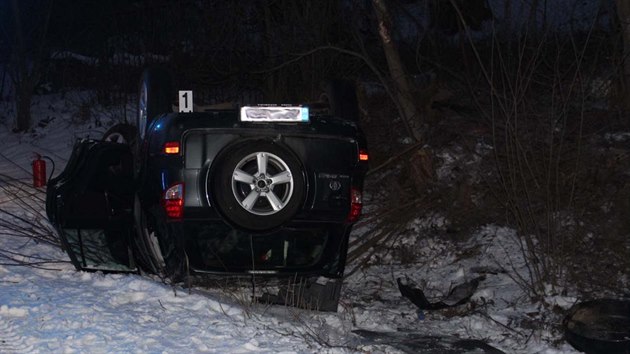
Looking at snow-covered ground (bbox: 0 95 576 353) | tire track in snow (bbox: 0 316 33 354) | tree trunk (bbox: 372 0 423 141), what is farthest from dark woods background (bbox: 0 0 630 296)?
tire track in snow (bbox: 0 316 33 354)

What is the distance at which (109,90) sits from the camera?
2062 centimetres

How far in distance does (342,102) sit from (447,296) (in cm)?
199

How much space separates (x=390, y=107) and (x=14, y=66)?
10608 mm

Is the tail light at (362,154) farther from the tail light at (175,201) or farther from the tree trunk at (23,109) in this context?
the tree trunk at (23,109)

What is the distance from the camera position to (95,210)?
7.70 m

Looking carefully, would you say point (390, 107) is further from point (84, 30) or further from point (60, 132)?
point (84, 30)

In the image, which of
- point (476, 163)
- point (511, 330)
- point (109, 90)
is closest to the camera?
point (511, 330)

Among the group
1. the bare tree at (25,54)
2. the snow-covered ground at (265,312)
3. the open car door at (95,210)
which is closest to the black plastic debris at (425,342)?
the snow-covered ground at (265,312)

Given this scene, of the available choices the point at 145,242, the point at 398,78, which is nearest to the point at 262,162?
the point at 145,242

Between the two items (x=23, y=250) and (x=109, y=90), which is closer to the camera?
(x=23, y=250)

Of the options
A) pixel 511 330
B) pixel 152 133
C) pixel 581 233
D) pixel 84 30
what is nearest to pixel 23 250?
pixel 152 133

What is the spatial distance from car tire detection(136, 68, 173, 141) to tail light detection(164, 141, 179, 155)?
40.9 inches

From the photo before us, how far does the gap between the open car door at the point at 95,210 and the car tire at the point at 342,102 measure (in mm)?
1939

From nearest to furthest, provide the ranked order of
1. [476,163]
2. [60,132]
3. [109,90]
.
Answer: [476,163]
[60,132]
[109,90]
